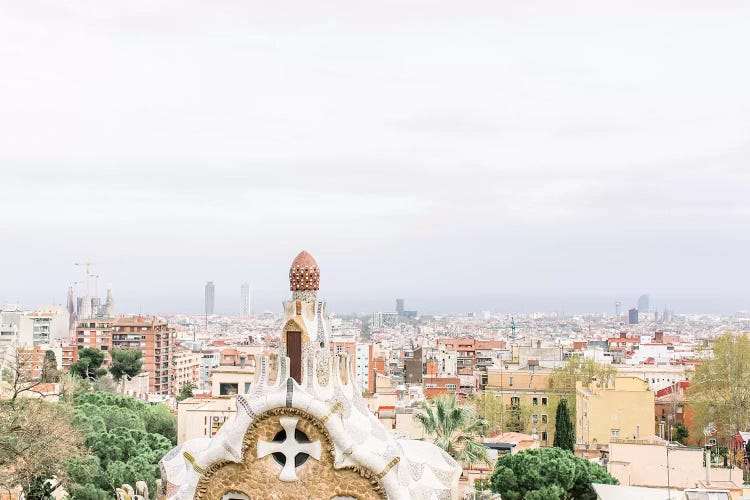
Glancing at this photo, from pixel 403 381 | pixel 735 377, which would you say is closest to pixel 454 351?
pixel 403 381

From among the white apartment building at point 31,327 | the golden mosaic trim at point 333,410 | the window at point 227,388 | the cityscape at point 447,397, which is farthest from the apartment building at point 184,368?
the golden mosaic trim at point 333,410

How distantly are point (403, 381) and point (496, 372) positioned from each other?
2251cm

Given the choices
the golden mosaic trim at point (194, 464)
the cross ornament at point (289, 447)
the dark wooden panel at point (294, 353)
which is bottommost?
the golden mosaic trim at point (194, 464)

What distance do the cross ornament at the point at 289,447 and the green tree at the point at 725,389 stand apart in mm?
32084

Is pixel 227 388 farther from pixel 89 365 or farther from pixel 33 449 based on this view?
pixel 89 365

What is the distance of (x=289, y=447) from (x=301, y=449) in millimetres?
168

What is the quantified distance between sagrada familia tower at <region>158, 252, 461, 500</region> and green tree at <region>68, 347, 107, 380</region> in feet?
155

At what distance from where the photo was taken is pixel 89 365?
6244cm

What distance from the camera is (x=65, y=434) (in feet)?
73.9

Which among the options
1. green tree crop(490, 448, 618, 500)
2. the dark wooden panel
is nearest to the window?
green tree crop(490, 448, 618, 500)

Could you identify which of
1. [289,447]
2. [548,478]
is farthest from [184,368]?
[289,447]

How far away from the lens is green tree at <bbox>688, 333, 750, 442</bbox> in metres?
41.0

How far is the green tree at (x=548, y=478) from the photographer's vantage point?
21516 mm

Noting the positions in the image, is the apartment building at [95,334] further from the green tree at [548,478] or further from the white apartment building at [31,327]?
the green tree at [548,478]
